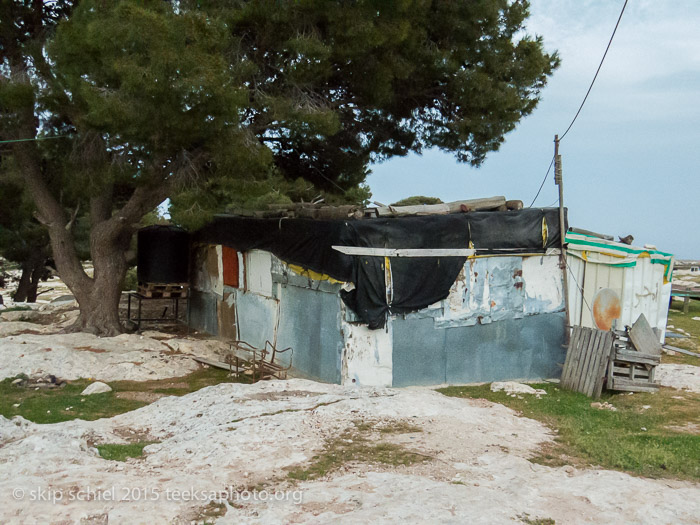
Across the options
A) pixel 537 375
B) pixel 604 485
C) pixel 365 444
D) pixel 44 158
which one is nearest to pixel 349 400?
pixel 365 444

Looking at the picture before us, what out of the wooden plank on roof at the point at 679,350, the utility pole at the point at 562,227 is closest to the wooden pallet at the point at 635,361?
the utility pole at the point at 562,227

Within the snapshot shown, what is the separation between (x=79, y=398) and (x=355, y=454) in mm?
5999

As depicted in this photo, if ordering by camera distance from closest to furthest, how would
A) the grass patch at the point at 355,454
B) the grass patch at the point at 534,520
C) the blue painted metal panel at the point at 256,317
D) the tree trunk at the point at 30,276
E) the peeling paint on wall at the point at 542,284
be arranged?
the grass patch at the point at 534,520
the grass patch at the point at 355,454
the peeling paint on wall at the point at 542,284
the blue painted metal panel at the point at 256,317
the tree trunk at the point at 30,276

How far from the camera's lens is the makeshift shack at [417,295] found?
396 inches

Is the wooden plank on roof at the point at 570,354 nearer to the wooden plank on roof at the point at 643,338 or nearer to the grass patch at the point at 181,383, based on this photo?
the wooden plank on roof at the point at 643,338

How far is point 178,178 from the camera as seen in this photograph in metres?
13.1

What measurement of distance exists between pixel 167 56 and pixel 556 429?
28.2ft

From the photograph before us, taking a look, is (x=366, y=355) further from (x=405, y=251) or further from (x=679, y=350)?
(x=679, y=350)

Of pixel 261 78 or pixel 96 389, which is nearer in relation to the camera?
pixel 96 389

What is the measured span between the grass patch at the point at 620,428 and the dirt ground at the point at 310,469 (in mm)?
348

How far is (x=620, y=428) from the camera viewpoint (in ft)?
27.6

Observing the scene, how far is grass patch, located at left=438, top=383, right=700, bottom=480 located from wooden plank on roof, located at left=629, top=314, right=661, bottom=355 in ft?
2.50

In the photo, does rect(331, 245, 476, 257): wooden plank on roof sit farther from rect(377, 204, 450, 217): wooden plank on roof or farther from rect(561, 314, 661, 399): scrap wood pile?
rect(561, 314, 661, 399): scrap wood pile

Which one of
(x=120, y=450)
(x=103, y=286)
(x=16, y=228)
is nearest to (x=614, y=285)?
(x=120, y=450)
